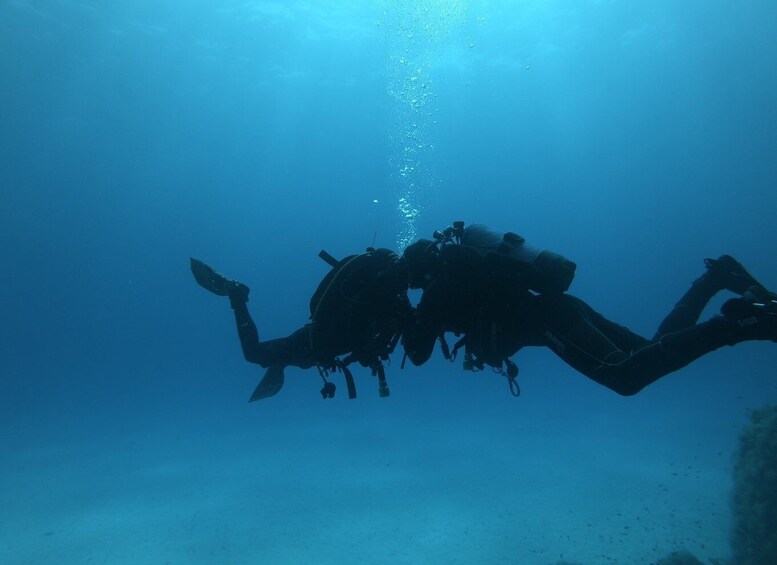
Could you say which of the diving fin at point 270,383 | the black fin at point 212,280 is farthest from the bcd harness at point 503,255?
the black fin at point 212,280

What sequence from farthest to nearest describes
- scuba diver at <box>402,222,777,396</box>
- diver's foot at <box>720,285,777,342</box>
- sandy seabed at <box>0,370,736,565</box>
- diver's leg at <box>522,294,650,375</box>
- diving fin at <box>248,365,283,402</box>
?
1. sandy seabed at <box>0,370,736,565</box>
2. diving fin at <box>248,365,283,402</box>
3. diver's leg at <box>522,294,650,375</box>
4. scuba diver at <box>402,222,777,396</box>
5. diver's foot at <box>720,285,777,342</box>

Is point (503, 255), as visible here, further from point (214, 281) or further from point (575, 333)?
point (214, 281)

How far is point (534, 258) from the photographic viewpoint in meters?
4.16

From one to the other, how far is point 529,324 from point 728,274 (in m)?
2.40

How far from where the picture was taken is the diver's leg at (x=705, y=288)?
492 centimetres

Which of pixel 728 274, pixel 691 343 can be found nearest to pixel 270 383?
pixel 691 343

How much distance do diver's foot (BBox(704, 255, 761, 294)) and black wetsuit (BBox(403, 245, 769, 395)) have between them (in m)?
0.09

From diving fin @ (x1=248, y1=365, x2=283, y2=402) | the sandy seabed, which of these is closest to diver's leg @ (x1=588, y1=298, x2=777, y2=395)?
diving fin @ (x1=248, y1=365, x2=283, y2=402)

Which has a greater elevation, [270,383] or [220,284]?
[220,284]

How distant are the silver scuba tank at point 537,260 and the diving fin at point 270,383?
373 cm

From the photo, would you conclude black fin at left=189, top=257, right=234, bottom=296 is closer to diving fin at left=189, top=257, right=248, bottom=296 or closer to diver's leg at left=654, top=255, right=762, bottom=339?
diving fin at left=189, top=257, right=248, bottom=296

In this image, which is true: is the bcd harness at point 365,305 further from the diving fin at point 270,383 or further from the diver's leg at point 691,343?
the diver's leg at point 691,343

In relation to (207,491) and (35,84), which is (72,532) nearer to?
(207,491)

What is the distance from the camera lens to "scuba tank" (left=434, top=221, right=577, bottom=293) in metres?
4.07
